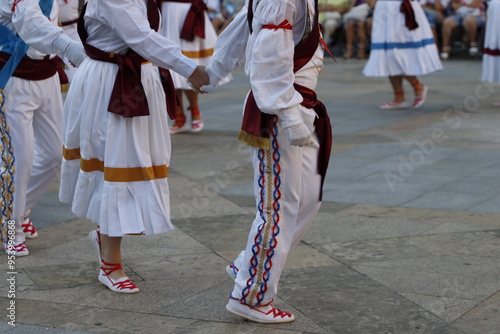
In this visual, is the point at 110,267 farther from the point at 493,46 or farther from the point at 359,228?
the point at 493,46

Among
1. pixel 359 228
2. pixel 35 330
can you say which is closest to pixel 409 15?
pixel 359 228

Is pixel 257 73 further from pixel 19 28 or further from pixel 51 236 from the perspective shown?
pixel 51 236

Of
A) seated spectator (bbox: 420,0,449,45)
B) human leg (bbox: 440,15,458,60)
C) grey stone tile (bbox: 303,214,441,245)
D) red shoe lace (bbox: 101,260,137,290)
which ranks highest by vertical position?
red shoe lace (bbox: 101,260,137,290)

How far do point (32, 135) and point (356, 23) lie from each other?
13.4 m

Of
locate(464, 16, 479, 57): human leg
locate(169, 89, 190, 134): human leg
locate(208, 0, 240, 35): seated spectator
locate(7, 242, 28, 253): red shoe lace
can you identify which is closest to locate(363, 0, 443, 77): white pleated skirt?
locate(169, 89, 190, 134): human leg

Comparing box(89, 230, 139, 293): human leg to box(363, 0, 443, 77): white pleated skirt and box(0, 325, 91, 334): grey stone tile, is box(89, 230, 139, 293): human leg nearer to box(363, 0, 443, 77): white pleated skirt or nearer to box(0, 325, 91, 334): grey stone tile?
box(0, 325, 91, 334): grey stone tile

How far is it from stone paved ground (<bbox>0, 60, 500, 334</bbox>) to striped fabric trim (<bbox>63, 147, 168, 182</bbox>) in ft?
→ 2.10

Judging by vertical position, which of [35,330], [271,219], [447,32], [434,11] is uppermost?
[271,219]

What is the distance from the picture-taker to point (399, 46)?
11250 mm

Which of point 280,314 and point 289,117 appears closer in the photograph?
point 289,117

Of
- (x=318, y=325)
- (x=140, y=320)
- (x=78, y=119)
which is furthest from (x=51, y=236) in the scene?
(x=318, y=325)

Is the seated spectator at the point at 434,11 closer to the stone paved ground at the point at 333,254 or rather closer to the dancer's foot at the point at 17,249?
the stone paved ground at the point at 333,254

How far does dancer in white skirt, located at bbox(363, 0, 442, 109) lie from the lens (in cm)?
1116

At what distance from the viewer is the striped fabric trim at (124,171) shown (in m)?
4.80
